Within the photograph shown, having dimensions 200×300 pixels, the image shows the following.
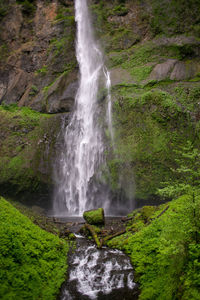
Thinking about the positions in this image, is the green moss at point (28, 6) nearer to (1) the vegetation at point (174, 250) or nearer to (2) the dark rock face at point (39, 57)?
(2) the dark rock face at point (39, 57)

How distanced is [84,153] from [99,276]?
9374mm

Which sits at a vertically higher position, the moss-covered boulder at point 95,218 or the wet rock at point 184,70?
the wet rock at point 184,70

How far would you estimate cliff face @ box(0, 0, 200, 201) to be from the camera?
12680 millimetres

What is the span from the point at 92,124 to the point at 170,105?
5.07 metres

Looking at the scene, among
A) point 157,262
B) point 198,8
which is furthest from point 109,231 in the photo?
point 198,8

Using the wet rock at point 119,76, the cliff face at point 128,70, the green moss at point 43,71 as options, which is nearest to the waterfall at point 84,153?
the wet rock at point 119,76

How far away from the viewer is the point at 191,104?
13258mm

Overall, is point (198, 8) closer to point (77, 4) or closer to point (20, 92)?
point (77, 4)

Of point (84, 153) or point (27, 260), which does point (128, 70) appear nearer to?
point (84, 153)

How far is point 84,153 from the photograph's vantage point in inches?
565

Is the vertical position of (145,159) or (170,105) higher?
(170,105)

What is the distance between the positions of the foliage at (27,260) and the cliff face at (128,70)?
22.6 ft

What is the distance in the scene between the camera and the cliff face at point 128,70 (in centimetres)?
1268

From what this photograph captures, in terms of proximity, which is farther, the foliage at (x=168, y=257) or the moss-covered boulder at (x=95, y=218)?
the moss-covered boulder at (x=95, y=218)
